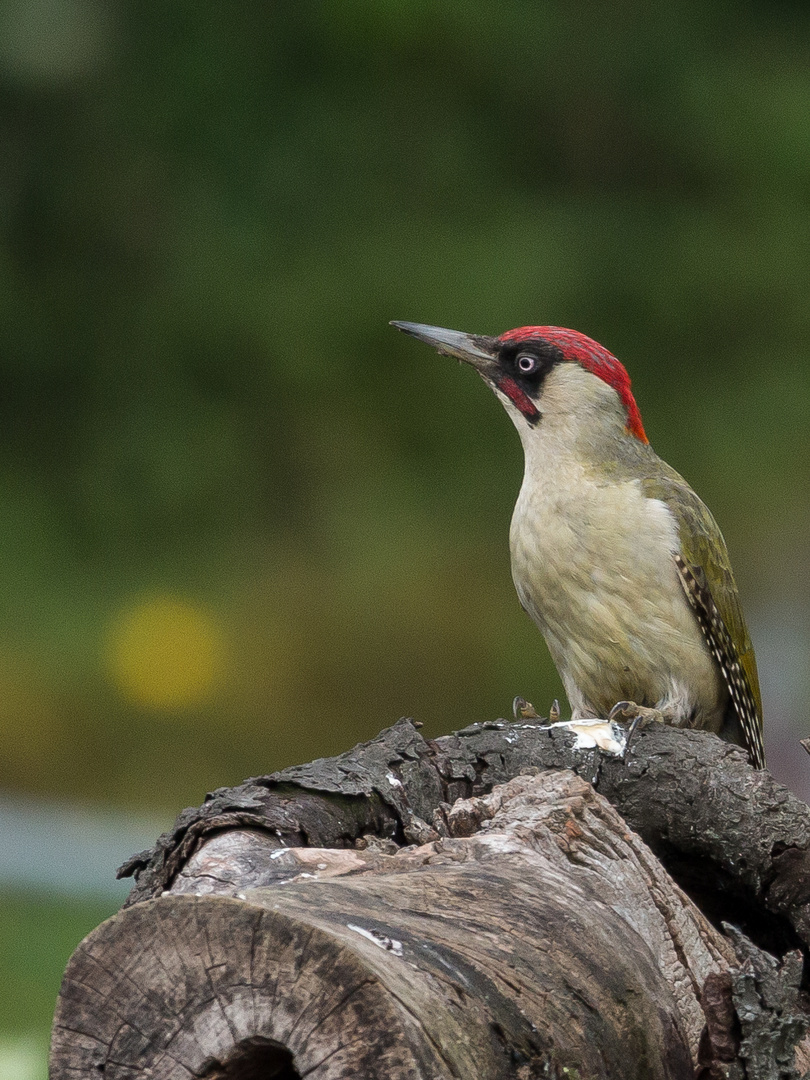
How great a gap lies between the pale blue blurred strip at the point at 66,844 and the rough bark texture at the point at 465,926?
8.40ft

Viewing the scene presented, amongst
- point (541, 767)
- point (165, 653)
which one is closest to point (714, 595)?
point (541, 767)

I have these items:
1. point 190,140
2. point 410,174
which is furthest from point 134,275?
point 410,174

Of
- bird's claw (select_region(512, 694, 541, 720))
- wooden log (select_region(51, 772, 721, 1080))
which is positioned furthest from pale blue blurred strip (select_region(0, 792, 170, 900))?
wooden log (select_region(51, 772, 721, 1080))

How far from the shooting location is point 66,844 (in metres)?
5.03

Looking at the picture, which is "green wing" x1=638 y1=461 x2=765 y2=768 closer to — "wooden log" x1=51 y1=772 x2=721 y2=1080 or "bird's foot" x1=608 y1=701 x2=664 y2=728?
"bird's foot" x1=608 y1=701 x2=664 y2=728

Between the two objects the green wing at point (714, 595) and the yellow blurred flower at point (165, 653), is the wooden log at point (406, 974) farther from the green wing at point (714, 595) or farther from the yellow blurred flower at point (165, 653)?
the yellow blurred flower at point (165, 653)

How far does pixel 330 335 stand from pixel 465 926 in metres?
4.14

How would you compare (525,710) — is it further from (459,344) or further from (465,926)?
(465,926)

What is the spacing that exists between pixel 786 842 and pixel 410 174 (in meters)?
4.50

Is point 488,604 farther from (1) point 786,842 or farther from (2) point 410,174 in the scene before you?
(1) point 786,842

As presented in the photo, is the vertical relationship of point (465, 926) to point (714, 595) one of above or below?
below

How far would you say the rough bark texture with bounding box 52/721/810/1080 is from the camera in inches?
53.9

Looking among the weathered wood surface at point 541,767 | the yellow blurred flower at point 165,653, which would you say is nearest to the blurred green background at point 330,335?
the yellow blurred flower at point 165,653

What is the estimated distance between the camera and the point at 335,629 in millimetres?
5695
